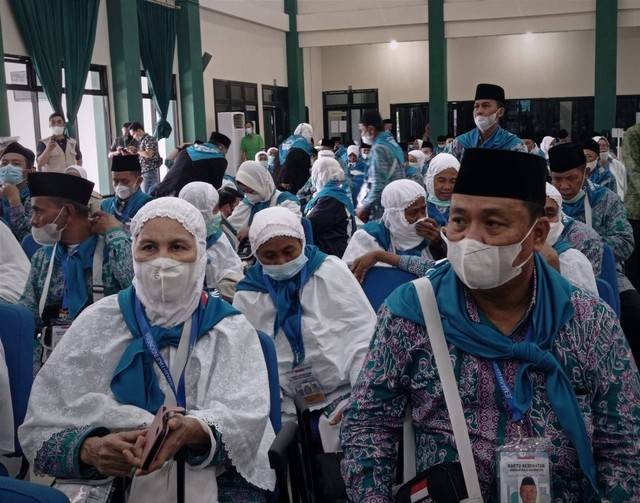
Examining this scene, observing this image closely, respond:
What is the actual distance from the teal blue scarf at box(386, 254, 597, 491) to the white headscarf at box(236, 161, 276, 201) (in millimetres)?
4456

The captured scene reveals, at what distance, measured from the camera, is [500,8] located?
17828mm

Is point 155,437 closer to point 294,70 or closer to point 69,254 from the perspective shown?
point 69,254

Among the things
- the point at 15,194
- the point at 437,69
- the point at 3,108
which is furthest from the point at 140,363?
the point at 437,69

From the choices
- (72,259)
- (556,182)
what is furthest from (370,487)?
(556,182)

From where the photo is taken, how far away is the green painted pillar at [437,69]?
18.1 m

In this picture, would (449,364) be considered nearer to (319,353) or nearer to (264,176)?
(319,353)

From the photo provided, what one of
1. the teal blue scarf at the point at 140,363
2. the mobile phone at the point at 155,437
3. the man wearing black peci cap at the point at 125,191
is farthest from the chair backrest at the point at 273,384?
the man wearing black peci cap at the point at 125,191

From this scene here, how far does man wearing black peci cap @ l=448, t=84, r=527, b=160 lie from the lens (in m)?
5.38

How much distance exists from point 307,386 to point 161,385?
890mm

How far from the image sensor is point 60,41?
36.0 feet

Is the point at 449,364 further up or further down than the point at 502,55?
further down

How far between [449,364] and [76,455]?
102 centimetres

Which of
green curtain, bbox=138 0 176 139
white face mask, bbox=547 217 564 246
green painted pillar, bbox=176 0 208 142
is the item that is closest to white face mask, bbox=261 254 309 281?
white face mask, bbox=547 217 564 246

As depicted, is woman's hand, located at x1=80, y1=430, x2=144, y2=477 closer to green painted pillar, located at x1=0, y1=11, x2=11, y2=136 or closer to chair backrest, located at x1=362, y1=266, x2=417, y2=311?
chair backrest, located at x1=362, y1=266, x2=417, y2=311
